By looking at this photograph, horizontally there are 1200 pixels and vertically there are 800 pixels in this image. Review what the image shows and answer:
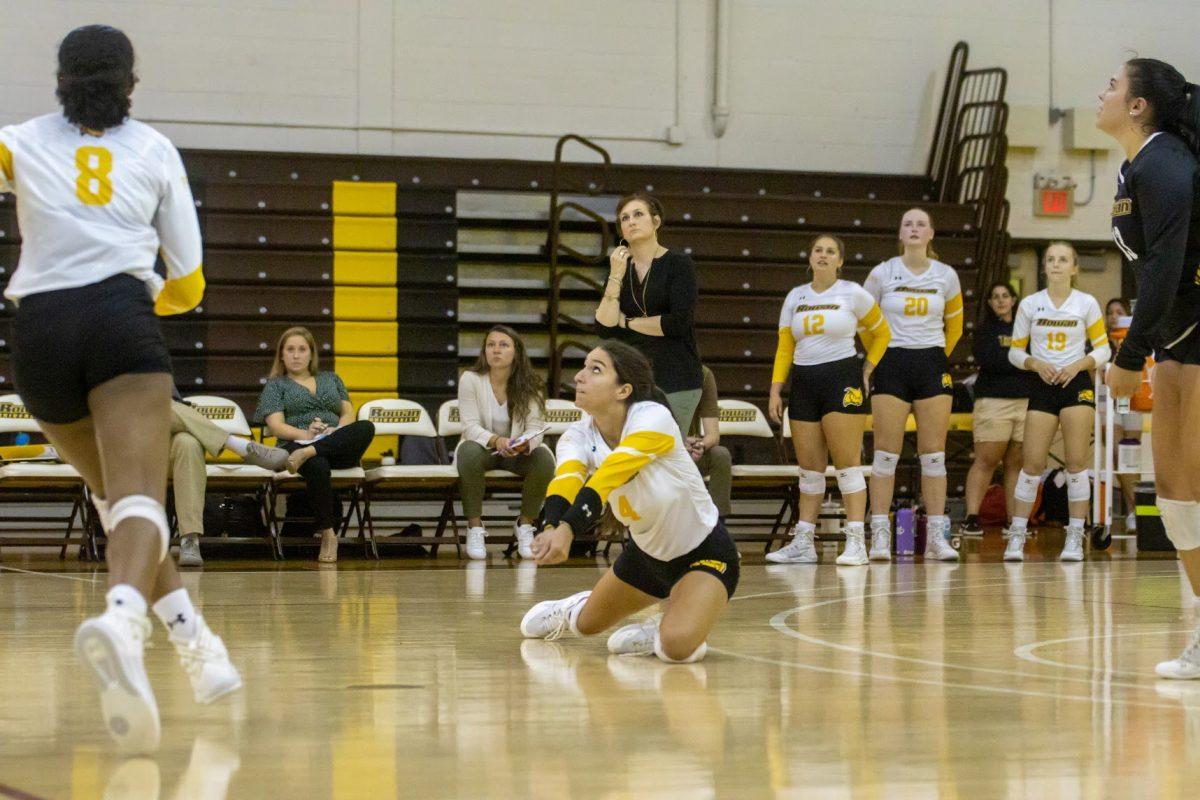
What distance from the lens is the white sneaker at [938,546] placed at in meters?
7.95

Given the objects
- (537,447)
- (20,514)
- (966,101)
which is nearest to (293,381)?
(537,447)

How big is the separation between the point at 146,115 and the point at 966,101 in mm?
6763

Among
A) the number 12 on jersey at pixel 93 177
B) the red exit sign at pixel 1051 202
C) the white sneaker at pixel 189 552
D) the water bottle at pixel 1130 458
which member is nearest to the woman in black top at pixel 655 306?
the white sneaker at pixel 189 552

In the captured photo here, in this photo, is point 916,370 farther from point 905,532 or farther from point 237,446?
point 237,446

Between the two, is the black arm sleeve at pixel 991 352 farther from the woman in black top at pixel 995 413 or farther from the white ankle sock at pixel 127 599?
the white ankle sock at pixel 127 599

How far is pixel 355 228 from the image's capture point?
1123 centimetres

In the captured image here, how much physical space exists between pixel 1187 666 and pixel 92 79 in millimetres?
2767

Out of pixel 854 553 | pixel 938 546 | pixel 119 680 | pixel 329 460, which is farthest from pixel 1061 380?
pixel 119 680

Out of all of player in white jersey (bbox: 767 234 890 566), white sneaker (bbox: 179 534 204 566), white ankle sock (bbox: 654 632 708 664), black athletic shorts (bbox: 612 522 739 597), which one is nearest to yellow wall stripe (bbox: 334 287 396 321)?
white sneaker (bbox: 179 534 204 566)

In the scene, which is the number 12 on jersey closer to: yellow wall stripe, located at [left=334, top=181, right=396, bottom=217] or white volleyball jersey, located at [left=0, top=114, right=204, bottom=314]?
white volleyball jersey, located at [left=0, top=114, right=204, bottom=314]

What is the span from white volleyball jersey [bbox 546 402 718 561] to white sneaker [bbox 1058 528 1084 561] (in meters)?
4.24

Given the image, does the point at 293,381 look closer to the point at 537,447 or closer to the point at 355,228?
the point at 537,447

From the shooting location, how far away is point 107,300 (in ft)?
9.03

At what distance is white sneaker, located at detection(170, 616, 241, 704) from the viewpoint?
2.92 metres
